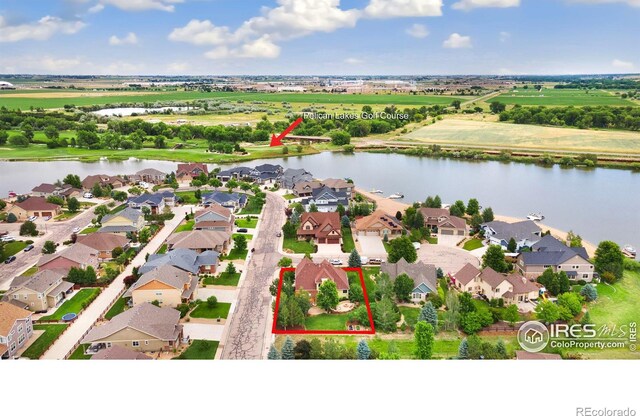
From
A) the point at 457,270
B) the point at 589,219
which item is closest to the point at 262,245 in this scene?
the point at 457,270

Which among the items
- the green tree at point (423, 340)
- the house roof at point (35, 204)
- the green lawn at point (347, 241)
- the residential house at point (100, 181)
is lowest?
the green lawn at point (347, 241)

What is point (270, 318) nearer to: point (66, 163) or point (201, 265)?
point (201, 265)

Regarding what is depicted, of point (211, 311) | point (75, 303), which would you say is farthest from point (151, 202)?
point (211, 311)

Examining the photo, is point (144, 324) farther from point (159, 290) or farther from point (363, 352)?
point (363, 352)

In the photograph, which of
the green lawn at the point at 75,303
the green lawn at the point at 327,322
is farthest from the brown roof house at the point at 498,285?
the green lawn at the point at 75,303

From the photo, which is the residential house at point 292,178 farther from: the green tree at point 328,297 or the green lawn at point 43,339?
the green lawn at point 43,339
